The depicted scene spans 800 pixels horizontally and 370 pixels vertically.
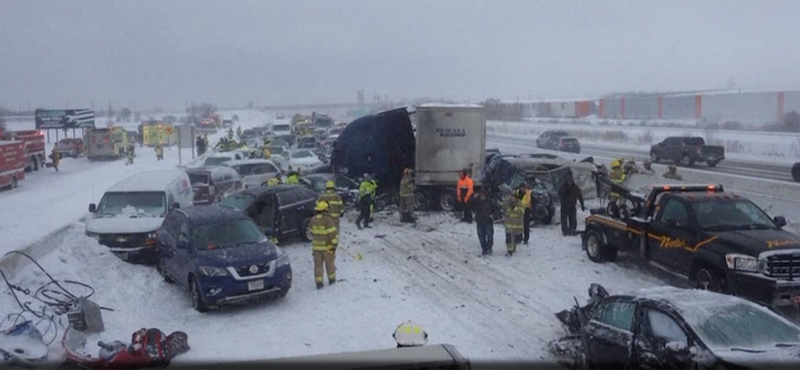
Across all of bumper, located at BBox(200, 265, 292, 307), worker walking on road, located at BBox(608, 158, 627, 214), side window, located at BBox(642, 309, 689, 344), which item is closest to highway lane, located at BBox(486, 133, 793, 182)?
worker walking on road, located at BBox(608, 158, 627, 214)

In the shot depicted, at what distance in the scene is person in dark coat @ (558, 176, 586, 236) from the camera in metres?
16.4

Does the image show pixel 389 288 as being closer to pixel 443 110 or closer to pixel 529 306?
pixel 529 306

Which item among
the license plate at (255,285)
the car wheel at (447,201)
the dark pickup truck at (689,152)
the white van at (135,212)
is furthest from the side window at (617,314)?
the dark pickup truck at (689,152)

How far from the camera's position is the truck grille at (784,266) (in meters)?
9.58

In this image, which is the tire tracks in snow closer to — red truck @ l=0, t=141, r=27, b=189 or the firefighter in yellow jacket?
the firefighter in yellow jacket

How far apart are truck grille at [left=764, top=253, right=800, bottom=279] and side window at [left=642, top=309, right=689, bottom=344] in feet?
12.1

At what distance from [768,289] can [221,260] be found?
7828 millimetres

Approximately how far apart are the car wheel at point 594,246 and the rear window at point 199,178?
1302cm

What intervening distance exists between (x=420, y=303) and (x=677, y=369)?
5131 mm

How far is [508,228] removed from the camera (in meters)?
14.4

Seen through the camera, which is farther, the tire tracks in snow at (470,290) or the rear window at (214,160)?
the rear window at (214,160)

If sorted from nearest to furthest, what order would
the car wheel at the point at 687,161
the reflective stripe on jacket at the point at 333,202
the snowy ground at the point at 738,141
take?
the reflective stripe on jacket at the point at 333,202 < the car wheel at the point at 687,161 < the snowy ground at the point at 738,141

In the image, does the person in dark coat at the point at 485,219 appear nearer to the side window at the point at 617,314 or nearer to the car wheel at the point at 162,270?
the car wheel at the point at 162,270

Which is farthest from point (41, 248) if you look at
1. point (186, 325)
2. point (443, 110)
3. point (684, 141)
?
point (684, 141)
